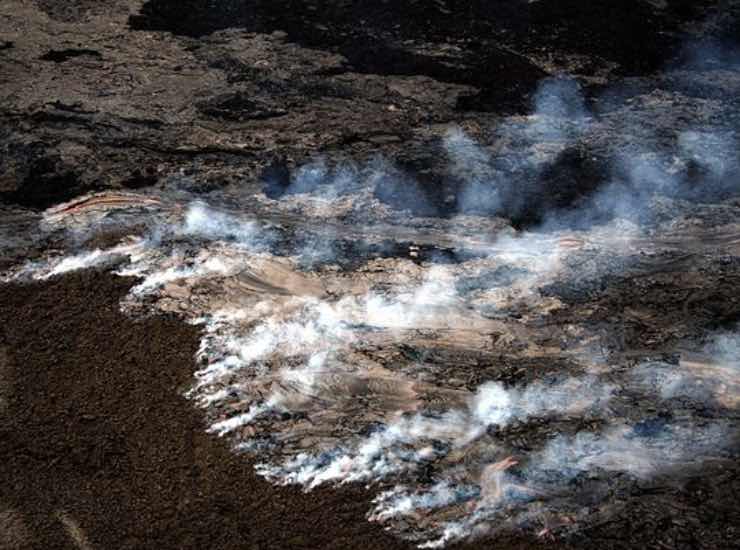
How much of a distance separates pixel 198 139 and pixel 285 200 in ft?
5.21

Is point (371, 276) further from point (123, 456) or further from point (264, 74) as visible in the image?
point (264, 74)

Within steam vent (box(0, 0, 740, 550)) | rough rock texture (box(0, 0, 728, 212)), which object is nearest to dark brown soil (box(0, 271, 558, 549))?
steam vent (box(0, 0, 740, 550))

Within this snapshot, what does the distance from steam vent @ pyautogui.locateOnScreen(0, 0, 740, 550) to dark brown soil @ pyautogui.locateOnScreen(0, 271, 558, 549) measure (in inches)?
0.9

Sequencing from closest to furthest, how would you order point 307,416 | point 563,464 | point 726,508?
point 726,508
point 563,464
point 307,416

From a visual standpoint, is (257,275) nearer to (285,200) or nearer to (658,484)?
(285,200)

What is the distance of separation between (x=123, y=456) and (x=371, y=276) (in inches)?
107

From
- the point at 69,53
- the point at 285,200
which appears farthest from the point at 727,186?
the point at 69,53

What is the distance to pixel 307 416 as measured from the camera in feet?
20.6

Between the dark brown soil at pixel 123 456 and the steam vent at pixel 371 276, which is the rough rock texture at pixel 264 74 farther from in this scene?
the dark brown soil at pixel 123 456

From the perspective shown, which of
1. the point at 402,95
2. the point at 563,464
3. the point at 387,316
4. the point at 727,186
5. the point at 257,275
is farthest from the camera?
the point at 402,95

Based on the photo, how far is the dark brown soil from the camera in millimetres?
5375

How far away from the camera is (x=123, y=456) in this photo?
19.5 feet

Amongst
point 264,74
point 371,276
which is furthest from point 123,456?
point 264,74

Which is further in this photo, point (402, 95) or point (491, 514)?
point (402, 95)
